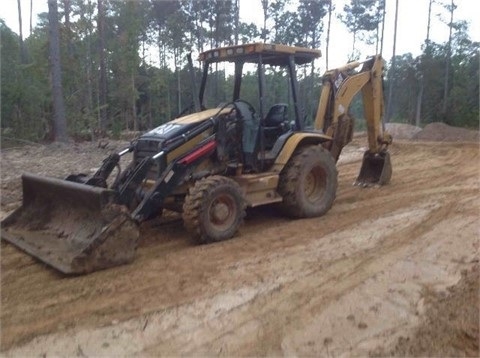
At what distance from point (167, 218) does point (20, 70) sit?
41.6ft

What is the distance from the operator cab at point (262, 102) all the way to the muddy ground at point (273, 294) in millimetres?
1042

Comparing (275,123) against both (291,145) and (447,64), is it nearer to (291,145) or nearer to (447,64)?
(291,145)

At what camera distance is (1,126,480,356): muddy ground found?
342cm

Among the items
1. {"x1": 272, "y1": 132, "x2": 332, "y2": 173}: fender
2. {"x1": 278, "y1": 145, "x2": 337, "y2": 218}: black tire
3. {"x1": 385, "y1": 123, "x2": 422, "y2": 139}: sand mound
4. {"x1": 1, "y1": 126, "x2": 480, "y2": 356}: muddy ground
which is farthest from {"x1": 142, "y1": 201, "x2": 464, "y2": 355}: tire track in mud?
{"x1": 385, "y1": 123, "x2": 422, "y2": 139}: sand mound

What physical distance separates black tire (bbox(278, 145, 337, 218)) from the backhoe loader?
0.6 inches

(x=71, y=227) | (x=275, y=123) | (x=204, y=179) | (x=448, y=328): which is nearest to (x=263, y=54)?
(x=275, y=123)

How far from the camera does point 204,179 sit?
5.67 m

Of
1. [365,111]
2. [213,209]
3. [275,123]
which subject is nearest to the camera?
[213,209]

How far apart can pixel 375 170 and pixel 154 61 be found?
30412 millimetres

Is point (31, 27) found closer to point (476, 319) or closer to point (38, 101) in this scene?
point (38, 101)

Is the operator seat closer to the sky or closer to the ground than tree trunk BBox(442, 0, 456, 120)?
closer to the ground

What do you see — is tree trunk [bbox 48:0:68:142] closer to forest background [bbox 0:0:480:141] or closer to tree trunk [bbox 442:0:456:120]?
forest background [bbox 0:0:480:141]

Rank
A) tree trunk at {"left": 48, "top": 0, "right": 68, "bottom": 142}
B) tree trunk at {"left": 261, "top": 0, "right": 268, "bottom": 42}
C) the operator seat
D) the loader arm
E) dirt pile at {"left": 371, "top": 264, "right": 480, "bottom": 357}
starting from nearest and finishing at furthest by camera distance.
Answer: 1. dirt pile at {"left": 371, "top": 264, "right": 480, "bottom": 357}
2. the operator seat
3. the loader arm
4. tree trunk at {"left": 48, "top": 0, "right": 68, "bottom": 142}
5. tree trunk at {"left": 261, "top": 0, "right": 268, "bottom": 42}

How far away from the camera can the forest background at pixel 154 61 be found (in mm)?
18547
